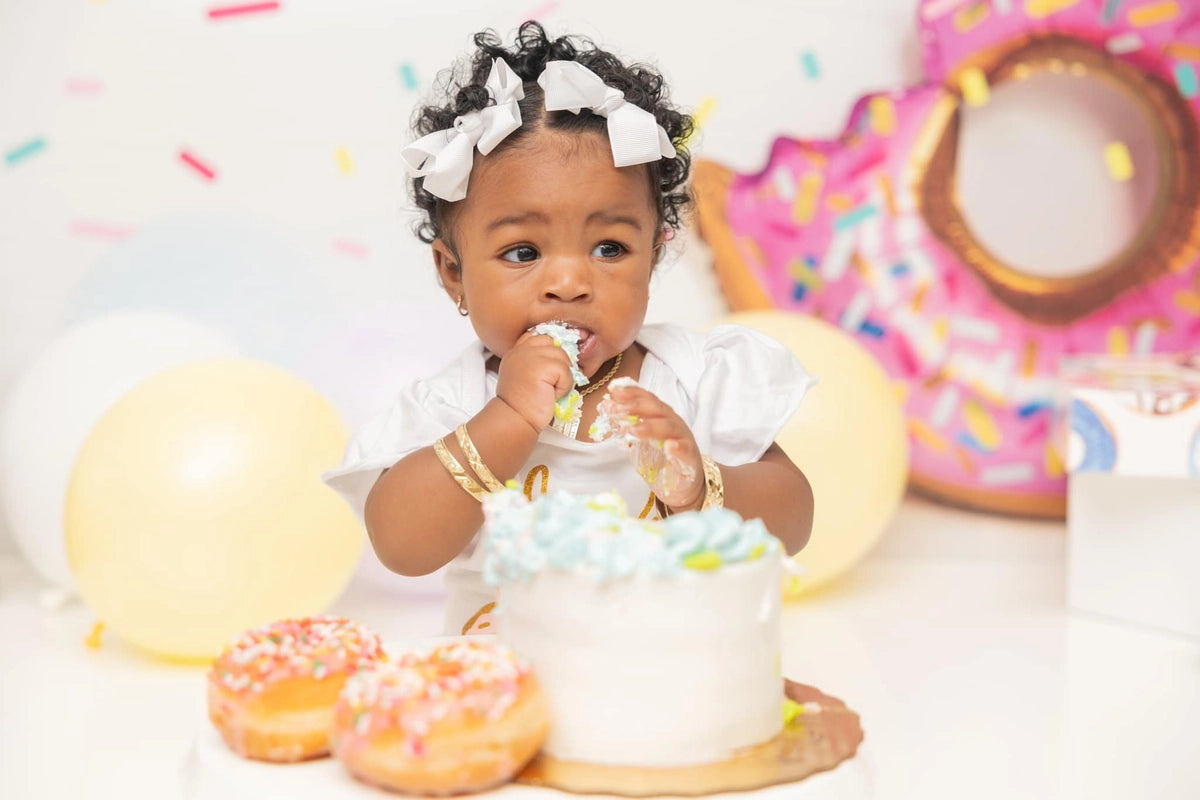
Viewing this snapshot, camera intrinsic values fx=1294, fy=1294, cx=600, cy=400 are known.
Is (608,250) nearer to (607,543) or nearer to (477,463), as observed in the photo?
(477,463)

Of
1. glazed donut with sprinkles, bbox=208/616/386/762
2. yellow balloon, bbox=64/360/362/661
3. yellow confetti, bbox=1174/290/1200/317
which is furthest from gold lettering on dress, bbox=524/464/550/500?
yellow confetti, bbox=1174/290/1200/317

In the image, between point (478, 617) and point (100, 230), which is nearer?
point (478, 617)

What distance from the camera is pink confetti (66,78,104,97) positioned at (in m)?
3.38

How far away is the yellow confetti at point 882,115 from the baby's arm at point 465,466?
202 cm

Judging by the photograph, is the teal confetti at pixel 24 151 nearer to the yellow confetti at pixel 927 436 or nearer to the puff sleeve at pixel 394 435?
the puff sleeve at pixel 394 435

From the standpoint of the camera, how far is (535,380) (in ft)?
5.48

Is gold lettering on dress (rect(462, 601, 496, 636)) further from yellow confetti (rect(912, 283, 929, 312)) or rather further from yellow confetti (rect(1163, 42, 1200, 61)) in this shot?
yellow confetti (rect(1163, 42, 1200, 61))

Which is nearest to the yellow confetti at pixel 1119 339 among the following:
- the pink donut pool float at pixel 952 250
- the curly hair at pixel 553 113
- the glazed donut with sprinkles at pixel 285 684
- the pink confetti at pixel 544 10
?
the pink donut pool float at pixel 952 250

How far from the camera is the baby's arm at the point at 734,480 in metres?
1.53

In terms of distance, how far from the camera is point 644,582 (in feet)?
3.83

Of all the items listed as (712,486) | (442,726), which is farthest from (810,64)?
(442,726)

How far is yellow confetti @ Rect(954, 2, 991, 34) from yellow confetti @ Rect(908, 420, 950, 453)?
1.05 m

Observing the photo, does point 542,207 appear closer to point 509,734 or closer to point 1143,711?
point 509,734

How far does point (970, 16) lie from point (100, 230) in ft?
7.79
